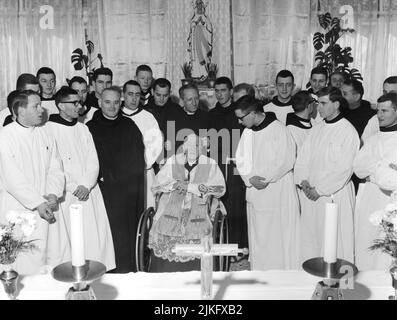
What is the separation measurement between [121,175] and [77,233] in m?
3.57

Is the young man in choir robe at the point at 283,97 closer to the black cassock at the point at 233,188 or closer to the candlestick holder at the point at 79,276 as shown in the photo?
the black cassock at the point at 233,188

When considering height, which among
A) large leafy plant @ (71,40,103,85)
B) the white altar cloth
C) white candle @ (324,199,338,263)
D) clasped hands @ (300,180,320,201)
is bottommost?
the white altar cloth

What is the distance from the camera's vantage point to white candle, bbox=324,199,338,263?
7.18ft

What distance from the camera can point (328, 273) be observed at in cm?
221

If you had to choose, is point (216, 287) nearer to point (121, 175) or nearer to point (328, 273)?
point (328, 273)

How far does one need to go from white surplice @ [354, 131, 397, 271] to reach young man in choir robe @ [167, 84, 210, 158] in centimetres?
201

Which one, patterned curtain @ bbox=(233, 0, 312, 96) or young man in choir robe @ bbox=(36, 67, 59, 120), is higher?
patterned curtain @ bbox=(233, 0, 312, 96)

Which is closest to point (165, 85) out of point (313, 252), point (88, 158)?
point (88, 158)

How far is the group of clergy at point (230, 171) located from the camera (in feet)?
15.9

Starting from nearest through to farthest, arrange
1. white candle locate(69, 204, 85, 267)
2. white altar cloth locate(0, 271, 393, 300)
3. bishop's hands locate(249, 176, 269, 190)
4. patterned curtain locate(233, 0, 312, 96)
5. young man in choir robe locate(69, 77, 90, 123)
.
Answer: white candle locate(69, 204, 85, 267) → white altar cloth locate(0, 271, 393, 300) → bishop's hands locate(249, 176, 269, 190) → young man in choir robe locate(69, 77, 90, 123) → patterned curtain locate(233, 0, 312, 96)

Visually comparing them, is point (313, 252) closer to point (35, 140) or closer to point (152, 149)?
point (152, 149)

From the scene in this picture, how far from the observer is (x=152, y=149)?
6281 millimetres

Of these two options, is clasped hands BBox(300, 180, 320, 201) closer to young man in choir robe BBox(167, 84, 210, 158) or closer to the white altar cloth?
young man in choir robe BBox(167, 84, 210, 158)

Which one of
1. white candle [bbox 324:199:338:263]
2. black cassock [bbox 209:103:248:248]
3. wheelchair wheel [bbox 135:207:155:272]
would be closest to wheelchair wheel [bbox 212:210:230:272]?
wheelchair wheel [bbox 135:207:155:272]
